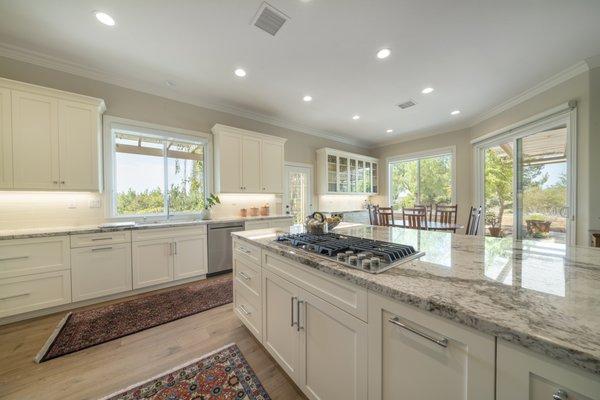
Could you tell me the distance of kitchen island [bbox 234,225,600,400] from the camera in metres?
0.52

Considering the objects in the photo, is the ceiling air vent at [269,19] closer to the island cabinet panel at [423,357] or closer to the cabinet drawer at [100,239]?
the island cabinet panel at [423,357]

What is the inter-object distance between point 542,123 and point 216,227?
16.3 feet

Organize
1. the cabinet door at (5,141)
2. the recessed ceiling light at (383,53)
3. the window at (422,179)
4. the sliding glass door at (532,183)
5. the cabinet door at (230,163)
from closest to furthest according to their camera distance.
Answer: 1. the cabinet door at (5,141)
2. the recessed ceiling light at (383,53)
3. the sliding glass door at (532,183)
4. the cabinet door at (230,163)
5. the window at (422,179)

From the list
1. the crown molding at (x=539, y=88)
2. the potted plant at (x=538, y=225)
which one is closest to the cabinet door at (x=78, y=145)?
the crown molding at (x=539, y=88)

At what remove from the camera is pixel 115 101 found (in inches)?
118

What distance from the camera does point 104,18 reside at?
199 centimetres

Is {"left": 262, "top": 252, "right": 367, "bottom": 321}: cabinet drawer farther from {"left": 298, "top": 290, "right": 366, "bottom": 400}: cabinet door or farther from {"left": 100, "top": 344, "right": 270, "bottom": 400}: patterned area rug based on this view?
{"left": 100, "top": 344, "right": 270, "bottom": 400}: patterned area rug

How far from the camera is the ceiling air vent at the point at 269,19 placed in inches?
74.3

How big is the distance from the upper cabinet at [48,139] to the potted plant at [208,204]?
132 centimetres

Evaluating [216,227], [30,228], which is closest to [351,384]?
[216,227]

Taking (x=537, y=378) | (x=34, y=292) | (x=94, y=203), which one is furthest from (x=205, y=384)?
(x=94, y=203)

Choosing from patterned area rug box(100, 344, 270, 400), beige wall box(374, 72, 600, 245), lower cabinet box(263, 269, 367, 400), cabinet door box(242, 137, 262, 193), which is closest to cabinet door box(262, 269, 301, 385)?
lower cabinet box(263, 269, 367, 400)

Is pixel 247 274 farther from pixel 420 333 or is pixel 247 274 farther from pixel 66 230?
pixel 66 230

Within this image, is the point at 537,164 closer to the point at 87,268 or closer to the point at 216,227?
the point at 216,227
